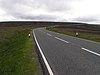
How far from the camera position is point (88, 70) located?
7.62 m

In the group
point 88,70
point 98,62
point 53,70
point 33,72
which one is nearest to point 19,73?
point 33,72

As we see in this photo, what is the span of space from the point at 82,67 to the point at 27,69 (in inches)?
92.5

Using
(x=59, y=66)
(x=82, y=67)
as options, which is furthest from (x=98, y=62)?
(x=59, y=66)

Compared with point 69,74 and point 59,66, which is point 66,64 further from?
point 69,74

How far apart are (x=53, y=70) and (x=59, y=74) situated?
0.75 m

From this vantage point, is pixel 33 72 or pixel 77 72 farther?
pixel 33 72

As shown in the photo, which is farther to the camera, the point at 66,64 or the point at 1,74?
the point at 1,74

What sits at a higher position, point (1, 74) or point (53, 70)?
point (53, 70)

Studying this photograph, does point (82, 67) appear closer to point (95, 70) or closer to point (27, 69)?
point (95, 70)

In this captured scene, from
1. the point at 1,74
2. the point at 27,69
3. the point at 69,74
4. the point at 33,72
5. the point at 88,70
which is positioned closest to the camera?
the point at 69,74

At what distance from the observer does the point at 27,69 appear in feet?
28.6

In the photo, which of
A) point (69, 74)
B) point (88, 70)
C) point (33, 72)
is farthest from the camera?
point (33, 72)

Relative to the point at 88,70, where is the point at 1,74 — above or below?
below

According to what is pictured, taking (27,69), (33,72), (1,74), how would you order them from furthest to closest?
1. (1,74)
2. (27,69)
3. (33,72)
